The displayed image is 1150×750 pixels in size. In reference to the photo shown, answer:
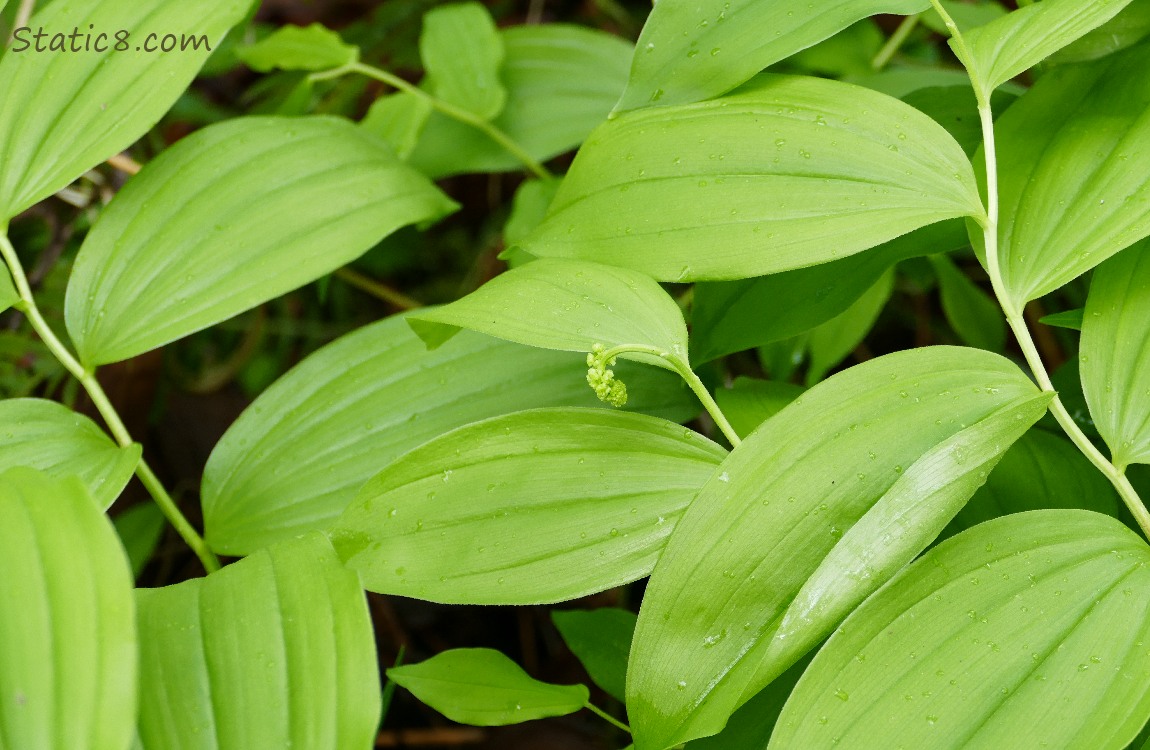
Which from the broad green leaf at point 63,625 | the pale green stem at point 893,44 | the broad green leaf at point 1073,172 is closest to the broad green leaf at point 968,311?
the pale green stem at point 893,44

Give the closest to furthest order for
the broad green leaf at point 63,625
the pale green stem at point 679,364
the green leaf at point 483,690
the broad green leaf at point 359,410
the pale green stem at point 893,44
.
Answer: the broad green leaf at point 63,625 < the pale green stem at point 679,364 < the green leaf at point 483,690 < the broad green leaf at point 359,410 < the pale green stem at point 893,44

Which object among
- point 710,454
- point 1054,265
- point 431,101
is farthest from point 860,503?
point 431,101

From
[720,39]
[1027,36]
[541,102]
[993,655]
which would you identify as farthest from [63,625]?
[541,102]

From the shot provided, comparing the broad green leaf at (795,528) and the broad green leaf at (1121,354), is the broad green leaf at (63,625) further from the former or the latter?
the broad green leaf at (1121,354)

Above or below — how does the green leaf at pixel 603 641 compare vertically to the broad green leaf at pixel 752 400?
below

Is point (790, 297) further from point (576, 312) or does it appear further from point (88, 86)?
point (88, 86)

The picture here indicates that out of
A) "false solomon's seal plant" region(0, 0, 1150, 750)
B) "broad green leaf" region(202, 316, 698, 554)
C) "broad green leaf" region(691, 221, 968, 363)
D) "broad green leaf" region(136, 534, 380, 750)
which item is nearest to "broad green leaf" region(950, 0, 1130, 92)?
"false solomon's seal plant" region(0, 0, 1150, 750)

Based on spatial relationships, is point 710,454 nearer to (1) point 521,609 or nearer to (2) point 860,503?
(2) point 860,503
